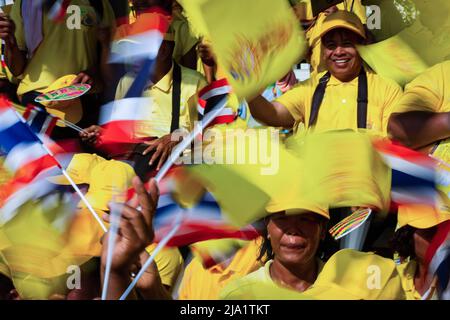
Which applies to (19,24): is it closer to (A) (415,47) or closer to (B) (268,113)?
(B) (268,113)

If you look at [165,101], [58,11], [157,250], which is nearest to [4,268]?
[157,250]

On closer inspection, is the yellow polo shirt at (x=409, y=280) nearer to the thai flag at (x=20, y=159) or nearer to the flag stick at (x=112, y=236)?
the flag stick at (x=112, y=236)

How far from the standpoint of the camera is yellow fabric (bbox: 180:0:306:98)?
4.23m

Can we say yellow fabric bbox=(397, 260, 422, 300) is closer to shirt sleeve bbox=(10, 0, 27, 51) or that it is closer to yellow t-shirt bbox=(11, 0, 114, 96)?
yellow t-shirt bbox=(11, 0, 114, 96)

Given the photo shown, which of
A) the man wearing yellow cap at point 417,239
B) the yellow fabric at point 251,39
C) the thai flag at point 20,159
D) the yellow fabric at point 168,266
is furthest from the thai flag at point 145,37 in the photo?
the man wearing yellow cap at point 417,239

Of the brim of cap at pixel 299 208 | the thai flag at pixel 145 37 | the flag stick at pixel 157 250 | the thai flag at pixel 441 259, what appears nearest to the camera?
the flag stick at pixel 157 250

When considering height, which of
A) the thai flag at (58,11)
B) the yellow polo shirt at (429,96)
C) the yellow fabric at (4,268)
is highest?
the thai flag at (58,11)

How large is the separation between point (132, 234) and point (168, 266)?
0.86 meters

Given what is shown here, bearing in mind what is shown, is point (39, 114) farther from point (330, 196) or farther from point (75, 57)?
point (330, 196)

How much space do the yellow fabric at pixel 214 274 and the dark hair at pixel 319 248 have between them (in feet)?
0.13

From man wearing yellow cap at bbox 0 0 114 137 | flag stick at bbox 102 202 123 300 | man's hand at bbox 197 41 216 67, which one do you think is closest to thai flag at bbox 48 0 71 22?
man wearing yellow cap at bbox 0 0 114 137

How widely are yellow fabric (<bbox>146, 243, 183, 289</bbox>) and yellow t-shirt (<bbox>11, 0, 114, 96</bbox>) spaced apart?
1045mm

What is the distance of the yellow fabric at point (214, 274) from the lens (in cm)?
418

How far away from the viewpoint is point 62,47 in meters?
4.94
